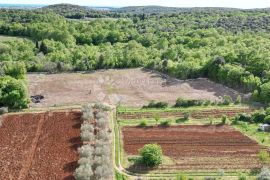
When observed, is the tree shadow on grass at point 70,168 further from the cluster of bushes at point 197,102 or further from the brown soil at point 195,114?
the cluster of bushes at point 197,102

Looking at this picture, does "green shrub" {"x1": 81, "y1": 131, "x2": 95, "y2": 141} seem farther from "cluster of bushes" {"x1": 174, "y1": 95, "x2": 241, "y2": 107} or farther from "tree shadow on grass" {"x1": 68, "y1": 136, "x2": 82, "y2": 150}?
"cluster of bushes" {"x1": 174, "y1": 95, "x2": 241, "y2": 107}

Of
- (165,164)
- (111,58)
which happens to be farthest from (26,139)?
(111,58)

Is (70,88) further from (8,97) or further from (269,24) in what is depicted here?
(269,24)

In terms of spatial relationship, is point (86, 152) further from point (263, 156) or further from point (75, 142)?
point (263, 156)

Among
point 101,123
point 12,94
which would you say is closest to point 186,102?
point 101,123

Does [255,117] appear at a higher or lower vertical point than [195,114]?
higher

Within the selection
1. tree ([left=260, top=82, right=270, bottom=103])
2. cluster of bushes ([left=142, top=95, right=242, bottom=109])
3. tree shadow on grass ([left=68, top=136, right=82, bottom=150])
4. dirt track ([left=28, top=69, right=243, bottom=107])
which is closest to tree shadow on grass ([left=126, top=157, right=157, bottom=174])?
tree shadow on grass ([left=68, top=136, right=82, bottom=150])

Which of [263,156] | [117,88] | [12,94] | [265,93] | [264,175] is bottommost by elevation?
[117,88]
